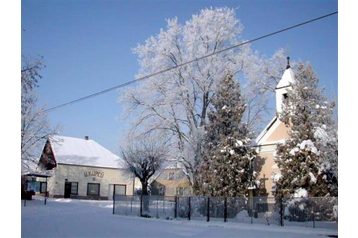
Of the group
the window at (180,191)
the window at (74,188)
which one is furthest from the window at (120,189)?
the window at (180,191)

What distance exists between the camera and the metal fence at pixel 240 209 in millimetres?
10938

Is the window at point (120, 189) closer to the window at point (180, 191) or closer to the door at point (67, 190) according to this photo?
the door at point (67, 190)

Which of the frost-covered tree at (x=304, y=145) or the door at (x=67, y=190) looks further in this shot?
the door at (x=67, y=190)

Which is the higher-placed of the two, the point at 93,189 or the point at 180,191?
the point at 180,191

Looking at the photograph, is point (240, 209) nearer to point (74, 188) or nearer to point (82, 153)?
point (74, 188)

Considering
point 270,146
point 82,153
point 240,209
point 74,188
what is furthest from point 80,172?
point 240,209

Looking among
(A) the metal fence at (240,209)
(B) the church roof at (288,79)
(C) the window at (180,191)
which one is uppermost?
(B) the church roof at (288,79)

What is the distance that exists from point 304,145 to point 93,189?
1884cm

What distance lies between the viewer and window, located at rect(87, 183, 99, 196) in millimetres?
27705

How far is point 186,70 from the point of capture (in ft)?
58.1

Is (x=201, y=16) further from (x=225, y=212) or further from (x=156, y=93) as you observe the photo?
(x=225, y=212)
